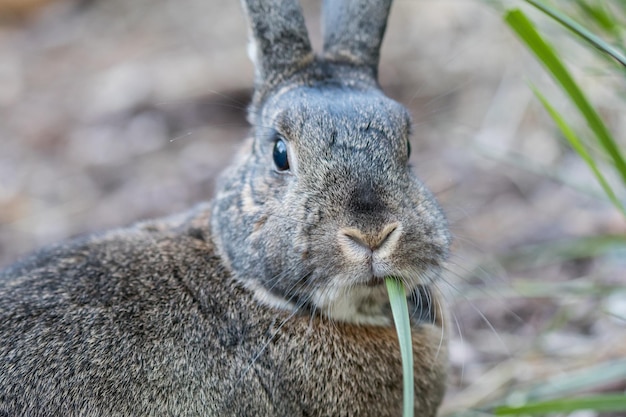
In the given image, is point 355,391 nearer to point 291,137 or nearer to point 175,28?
point 291,137

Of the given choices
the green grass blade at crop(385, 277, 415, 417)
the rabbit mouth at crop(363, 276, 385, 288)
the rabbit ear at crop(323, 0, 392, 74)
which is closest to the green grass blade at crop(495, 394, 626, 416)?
the green grass blade at crop(385, 277, 415, 417)

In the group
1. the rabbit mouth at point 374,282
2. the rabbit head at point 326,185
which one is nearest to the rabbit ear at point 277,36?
the rabbit head at point 326,185

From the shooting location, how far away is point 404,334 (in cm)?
297

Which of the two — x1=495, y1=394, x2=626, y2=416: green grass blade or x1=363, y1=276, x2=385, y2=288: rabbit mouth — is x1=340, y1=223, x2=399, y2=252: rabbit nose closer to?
x1=363, y1=276, x2=385, y2=288: rabbit mouth

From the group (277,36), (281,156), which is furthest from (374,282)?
(277,36)

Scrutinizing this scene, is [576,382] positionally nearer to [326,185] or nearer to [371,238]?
[371,238]

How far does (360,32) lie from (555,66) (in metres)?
1.61

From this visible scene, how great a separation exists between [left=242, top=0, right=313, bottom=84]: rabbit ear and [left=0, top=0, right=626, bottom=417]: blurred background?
67 centimetres

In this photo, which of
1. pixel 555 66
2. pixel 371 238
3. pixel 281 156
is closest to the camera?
pixel 555 66

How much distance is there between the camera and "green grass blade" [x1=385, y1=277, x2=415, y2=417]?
8.66 ft

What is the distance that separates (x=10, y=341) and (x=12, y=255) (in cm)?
363

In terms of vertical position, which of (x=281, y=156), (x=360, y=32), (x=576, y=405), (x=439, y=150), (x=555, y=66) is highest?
Answer: (x=555, y=66)

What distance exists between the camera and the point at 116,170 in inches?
321

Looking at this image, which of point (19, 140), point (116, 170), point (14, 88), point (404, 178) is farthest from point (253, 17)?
point (14, 88)
